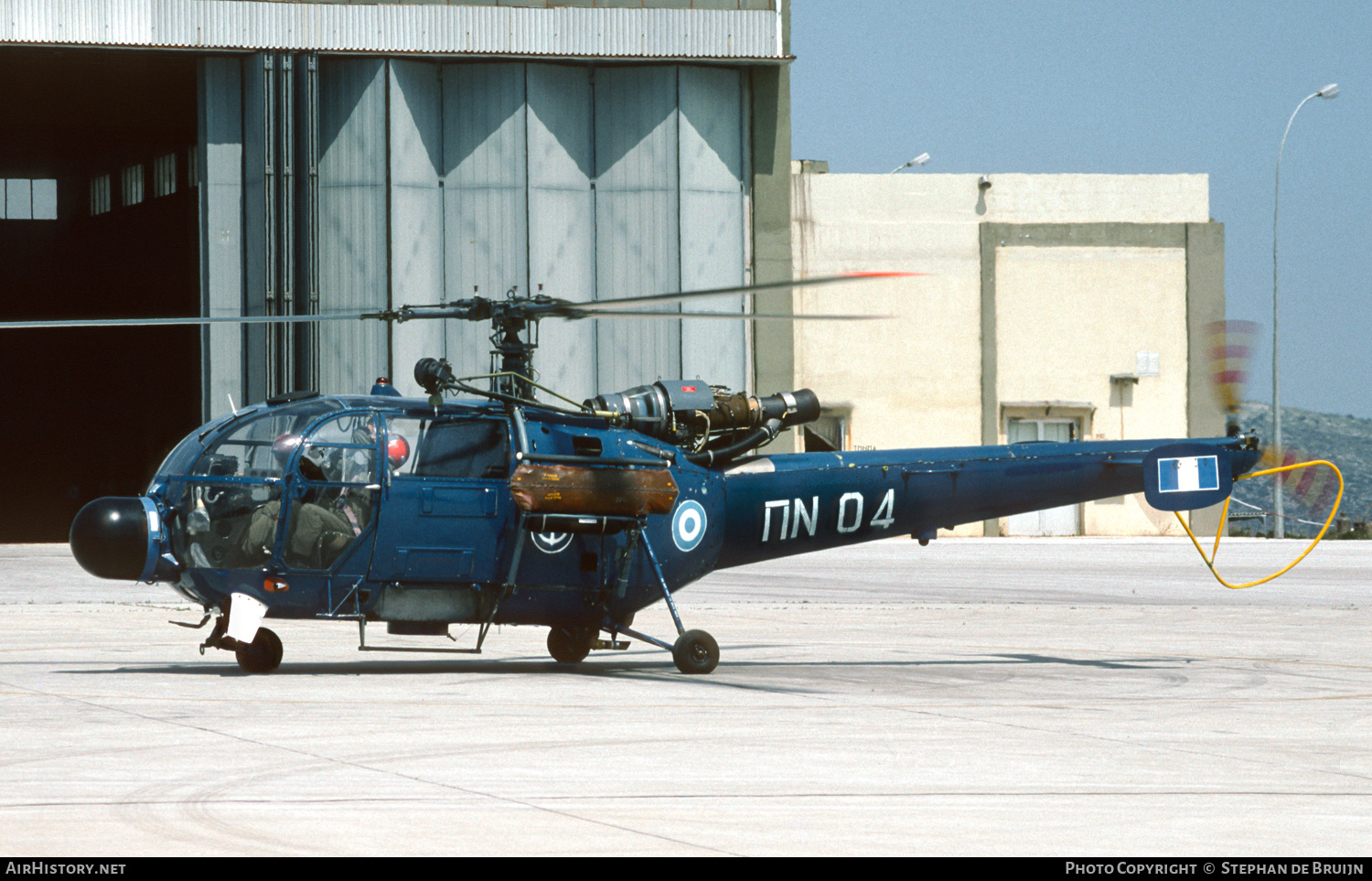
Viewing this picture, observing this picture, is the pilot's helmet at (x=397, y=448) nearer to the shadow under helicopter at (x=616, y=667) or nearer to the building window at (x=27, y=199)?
the shadow under helicopter at (x=616, y=667)

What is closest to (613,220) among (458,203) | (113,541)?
(458,203)

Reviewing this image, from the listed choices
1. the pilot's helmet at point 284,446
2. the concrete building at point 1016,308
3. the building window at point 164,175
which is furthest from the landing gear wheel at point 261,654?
the building window at point 164,175

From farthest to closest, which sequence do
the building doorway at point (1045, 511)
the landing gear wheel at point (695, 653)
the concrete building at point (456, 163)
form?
1. the building doorway at point (1045, 511)
2. the concrete building at point (456, 163)
3. the landing gear wheel at point (695, 653)

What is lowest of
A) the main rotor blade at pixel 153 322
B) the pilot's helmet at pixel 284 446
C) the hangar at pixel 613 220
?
the pilot's helmet at pixel 284 446

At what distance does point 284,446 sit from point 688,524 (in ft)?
12.5

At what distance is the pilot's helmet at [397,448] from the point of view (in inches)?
526

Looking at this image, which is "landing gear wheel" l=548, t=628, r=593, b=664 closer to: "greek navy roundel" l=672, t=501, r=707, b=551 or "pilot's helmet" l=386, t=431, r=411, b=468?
"greek navy roundel" l=672, t=501, r=707, b=551

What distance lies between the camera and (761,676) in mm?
14383

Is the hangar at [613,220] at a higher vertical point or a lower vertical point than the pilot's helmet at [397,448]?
higher

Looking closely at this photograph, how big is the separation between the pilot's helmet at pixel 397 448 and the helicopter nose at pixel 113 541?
2.02 metres

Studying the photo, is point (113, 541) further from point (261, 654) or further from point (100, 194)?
point (100, 194)

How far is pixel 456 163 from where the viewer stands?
129ft

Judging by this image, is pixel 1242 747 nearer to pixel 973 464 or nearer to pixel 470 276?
pixel 973 464

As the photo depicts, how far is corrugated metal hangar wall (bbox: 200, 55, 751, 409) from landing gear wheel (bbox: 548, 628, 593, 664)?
23786mm
